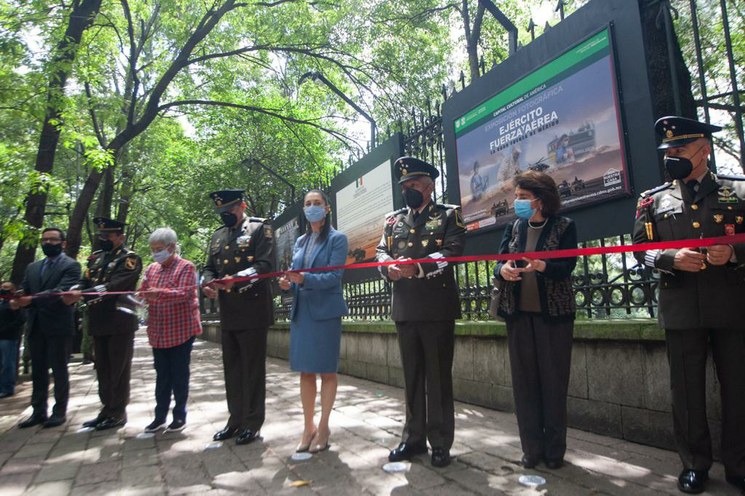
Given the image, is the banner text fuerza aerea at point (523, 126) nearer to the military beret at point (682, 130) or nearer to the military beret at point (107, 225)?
the military beret at point (682, 130)

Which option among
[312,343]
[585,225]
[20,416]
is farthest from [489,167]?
[20,416]

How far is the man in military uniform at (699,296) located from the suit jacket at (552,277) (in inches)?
17.9

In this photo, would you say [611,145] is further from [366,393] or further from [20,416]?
[20,416]

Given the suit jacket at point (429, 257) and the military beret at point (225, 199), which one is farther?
the military beret at point (225, 199)

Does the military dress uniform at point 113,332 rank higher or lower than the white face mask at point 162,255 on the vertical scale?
lower

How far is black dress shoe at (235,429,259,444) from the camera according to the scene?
414cm

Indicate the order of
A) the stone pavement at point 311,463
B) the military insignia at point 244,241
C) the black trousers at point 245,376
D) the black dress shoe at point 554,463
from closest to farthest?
the stone pavement at point 311,463 → the black dress shoe at point 554,463 → the black trousers at point 245,376 → the military insignia at point 244,241

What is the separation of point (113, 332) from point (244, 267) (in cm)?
168

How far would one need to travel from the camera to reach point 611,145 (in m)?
3.97

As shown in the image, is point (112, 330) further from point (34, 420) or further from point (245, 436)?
point (245, 436)

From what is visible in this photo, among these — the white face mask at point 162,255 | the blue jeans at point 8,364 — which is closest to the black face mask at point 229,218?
the white face mask at point 162,255

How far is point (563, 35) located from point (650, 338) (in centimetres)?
261

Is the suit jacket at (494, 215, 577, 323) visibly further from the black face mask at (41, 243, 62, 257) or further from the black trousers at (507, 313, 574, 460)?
the black face mask at (41, 243, 62, 257)

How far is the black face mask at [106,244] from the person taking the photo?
5.38 m
